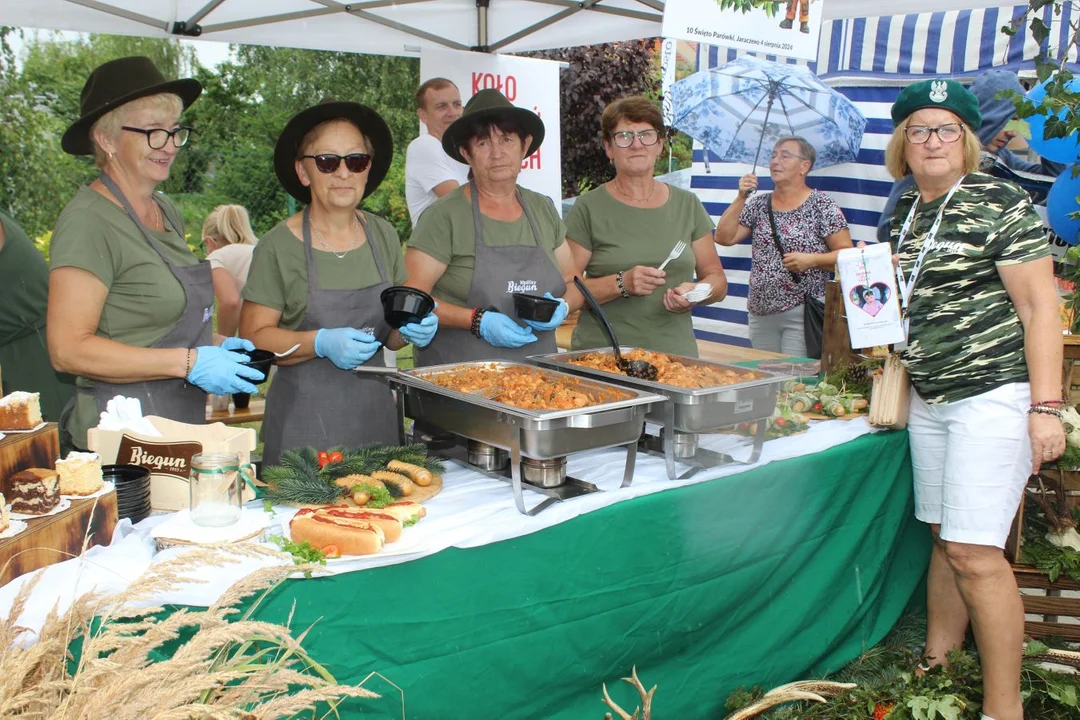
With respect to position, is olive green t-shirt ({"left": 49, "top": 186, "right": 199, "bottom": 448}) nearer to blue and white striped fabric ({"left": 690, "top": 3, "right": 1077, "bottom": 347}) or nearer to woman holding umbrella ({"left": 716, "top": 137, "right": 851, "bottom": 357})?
woman holding umbrella ({"left": 716, "top": 137, "right": 851, "bottom": 357})

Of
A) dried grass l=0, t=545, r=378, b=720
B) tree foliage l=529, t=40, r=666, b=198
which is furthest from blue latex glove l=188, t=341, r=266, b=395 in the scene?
tree foliage l=529, t=40, r=666, b=198

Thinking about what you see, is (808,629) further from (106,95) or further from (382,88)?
(382,88)

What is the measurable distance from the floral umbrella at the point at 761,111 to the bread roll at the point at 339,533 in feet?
13.8

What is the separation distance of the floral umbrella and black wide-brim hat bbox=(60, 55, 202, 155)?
143 inches

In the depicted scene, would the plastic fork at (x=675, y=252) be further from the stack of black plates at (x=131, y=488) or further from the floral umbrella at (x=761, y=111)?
the stack of black plates at (x=131, y=488)

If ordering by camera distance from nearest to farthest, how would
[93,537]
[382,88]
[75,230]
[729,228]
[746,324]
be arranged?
[93,537] < [75,230] < [729,228] < [746,324] < [382,88]

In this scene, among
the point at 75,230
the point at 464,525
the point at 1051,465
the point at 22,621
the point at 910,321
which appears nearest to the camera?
the point at 22,621

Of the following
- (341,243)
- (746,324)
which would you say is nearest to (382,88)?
(746,324)

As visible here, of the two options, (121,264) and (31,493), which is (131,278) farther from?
(31,493)

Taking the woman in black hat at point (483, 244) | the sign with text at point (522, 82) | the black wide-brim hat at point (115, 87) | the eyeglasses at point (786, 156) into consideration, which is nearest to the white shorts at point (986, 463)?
the woman in black hat at point (483, 244)

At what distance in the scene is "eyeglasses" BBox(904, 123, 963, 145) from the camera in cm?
274

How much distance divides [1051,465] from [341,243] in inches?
103

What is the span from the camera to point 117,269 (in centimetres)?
250

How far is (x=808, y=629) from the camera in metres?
2.99
